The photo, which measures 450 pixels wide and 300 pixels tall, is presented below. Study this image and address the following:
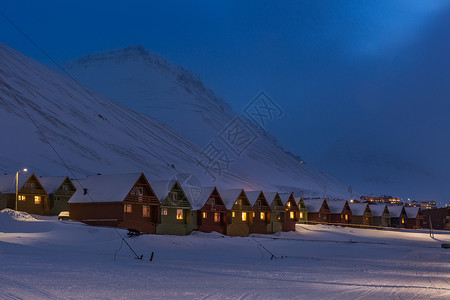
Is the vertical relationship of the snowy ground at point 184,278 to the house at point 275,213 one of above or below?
below

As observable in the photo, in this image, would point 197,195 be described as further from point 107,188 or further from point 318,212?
point 318,212

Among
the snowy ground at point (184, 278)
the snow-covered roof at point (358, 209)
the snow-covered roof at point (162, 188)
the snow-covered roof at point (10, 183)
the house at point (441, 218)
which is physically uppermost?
the snow-covered roof at point (10, 183)

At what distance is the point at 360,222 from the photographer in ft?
343

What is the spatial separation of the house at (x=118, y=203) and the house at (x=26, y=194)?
48.7 ft

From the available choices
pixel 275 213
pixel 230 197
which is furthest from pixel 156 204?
pixel 275 213

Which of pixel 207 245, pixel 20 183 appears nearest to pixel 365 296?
pixel 207 245

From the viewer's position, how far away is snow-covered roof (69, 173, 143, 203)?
52031 millimetres

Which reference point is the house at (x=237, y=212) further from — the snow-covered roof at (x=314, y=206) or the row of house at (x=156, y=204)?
the snow-covered roof at (x=314, y=206)

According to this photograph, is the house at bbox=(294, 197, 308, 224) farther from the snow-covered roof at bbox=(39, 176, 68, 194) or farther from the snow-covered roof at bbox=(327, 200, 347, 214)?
the snow-covered roof at bbox=(39, 176, 68, 194)

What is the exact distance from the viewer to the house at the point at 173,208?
2215 inches

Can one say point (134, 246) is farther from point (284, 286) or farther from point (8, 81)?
point (8, 81)

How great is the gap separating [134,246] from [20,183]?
3560cm

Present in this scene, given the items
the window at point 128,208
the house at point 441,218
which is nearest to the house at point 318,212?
the house at point 441,218

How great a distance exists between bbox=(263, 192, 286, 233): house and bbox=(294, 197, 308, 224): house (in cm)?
1348
